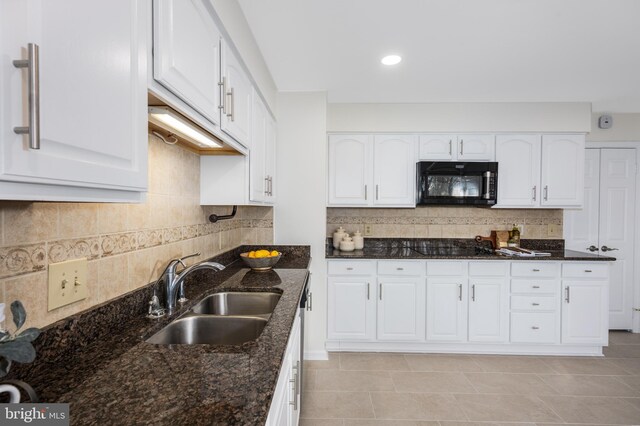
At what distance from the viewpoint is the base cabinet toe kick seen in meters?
2.93

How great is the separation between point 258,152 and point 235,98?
0.56m

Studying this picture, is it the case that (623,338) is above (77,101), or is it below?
below

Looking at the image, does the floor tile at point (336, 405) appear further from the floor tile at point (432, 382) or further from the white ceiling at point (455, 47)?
the white ceiling at point (455, 47)

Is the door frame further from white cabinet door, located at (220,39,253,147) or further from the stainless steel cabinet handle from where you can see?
the stainless steel cabinet handle

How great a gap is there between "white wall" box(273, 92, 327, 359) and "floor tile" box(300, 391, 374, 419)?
0.63 m

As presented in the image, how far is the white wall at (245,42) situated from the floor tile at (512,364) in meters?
2.89

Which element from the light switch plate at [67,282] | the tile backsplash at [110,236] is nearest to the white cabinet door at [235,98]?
the tile backsplash at [110,236]

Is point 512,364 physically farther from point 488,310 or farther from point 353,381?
point 353,381

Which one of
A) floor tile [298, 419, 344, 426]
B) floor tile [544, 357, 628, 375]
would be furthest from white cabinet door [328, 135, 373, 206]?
floor tile [544, 357, 628, 375]

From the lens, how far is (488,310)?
2.96 meters

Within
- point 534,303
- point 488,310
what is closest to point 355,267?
point 488,310

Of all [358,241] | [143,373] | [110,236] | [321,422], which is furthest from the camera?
[358,241]

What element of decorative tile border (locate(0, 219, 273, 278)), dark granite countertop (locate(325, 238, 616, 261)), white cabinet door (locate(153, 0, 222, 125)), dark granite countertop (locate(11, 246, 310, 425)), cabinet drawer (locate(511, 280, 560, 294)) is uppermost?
white cabinet door (locate(153, 0, 222, 125))

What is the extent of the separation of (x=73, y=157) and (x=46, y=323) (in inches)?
24.0
